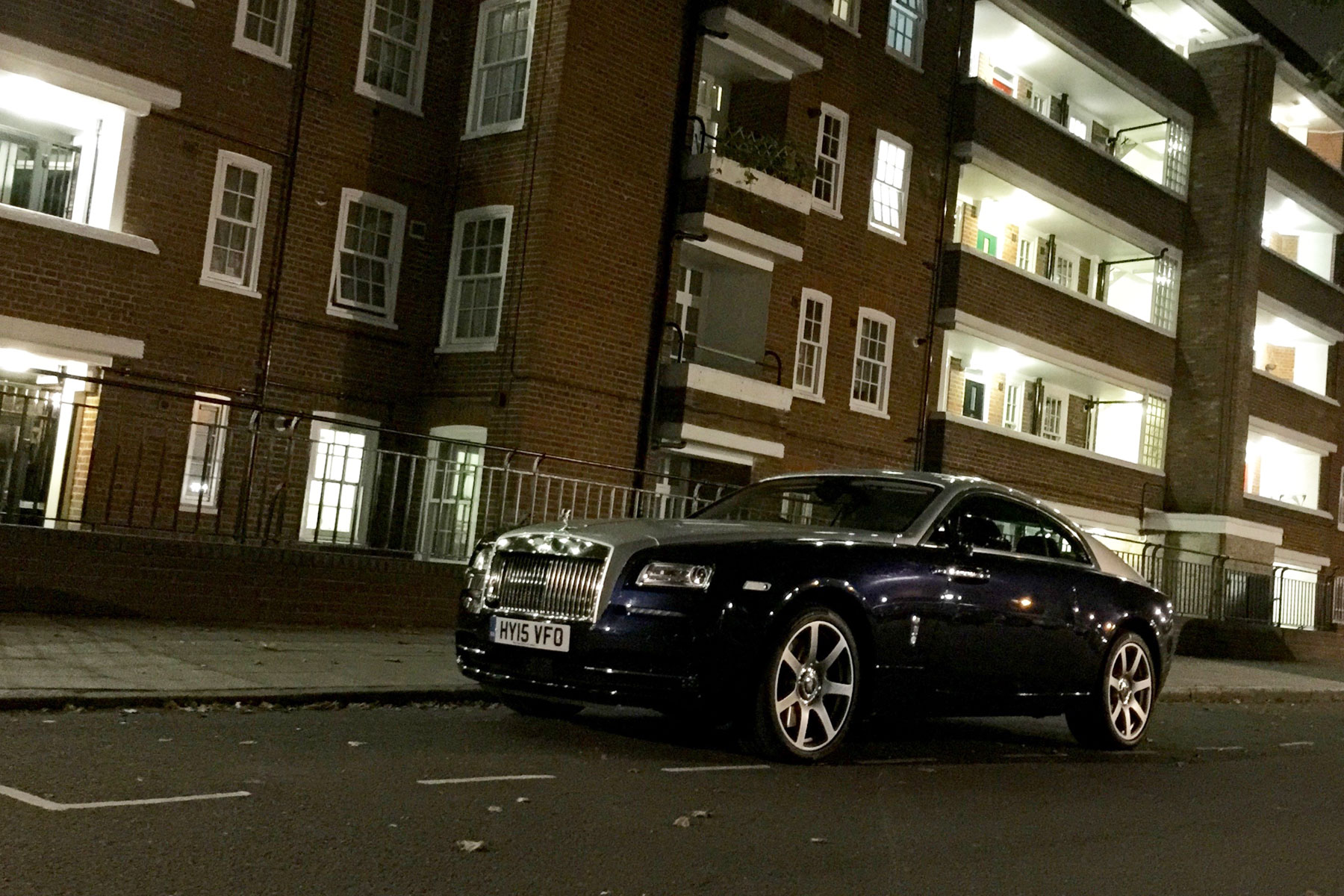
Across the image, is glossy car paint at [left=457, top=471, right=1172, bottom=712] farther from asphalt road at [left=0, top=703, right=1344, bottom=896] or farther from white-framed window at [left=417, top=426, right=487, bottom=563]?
white-framed window at [left=417, top=426, right=487, bottom=563]

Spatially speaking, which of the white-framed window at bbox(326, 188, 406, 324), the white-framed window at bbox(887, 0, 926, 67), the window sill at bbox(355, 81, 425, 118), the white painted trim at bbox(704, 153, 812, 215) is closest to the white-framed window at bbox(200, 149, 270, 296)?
the white-framed window at bbox(326, 188, 406, 324)

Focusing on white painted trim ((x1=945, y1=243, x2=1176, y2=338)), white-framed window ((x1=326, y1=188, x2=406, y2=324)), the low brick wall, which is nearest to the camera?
the low brick wall

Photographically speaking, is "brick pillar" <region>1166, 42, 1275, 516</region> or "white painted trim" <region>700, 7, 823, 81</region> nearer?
"white painted trim" <region>700, 7, 823, 81</region>

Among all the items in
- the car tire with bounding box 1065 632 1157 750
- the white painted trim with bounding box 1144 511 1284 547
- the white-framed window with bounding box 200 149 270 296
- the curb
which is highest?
the white-framed window with bounding box 200 149 270 296

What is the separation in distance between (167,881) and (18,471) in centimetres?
846

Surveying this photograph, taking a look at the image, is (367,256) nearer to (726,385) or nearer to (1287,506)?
(726,385)

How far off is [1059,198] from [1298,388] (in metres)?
11.4

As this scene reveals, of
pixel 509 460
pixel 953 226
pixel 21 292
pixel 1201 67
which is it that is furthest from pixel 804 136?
pixel 1201 67

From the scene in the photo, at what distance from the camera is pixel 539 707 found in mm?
9133

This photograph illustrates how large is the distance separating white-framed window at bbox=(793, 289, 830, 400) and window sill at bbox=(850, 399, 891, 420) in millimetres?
891

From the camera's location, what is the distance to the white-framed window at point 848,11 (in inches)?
1001

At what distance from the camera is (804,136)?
24.2m

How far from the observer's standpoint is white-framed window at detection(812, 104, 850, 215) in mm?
25125

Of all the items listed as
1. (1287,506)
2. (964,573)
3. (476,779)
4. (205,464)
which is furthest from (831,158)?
(476,779)
